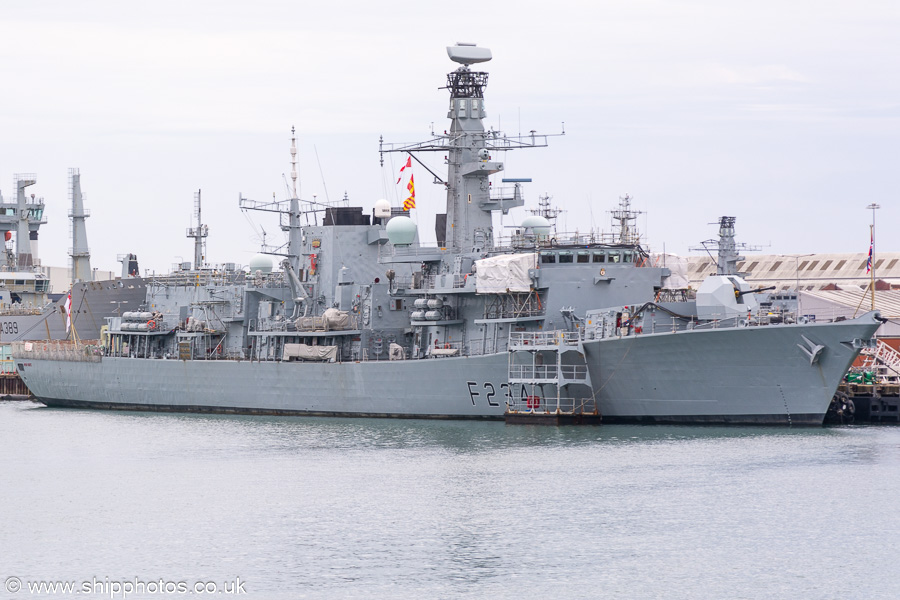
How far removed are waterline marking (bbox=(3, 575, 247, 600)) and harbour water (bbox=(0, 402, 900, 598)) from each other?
61 mm

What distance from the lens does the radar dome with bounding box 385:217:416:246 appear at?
1563 inches

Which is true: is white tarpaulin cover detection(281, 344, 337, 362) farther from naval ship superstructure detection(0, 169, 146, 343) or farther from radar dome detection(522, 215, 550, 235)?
naval ship superstructure detection(0, 169, 146, 343)

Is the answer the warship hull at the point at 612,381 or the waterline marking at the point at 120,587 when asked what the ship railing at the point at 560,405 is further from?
the waterline marking at the point at 120,587

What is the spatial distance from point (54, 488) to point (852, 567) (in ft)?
54.5

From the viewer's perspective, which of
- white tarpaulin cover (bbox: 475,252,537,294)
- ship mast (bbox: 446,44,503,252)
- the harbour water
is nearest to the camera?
the harbour water

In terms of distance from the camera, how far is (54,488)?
27.2 meters

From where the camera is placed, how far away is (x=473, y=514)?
23453 mm

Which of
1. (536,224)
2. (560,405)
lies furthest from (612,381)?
(536,224)

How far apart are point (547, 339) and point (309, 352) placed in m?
10.2

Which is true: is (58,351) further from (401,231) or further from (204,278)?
(401,231)

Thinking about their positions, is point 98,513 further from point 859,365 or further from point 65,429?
point 859,365

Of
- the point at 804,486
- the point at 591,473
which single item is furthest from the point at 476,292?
the point at 804,486

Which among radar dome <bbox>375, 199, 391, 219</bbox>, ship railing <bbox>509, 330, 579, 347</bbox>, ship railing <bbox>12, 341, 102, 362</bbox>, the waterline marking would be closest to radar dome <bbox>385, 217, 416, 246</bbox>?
radar dome <bbox>375, 199, 391, 219</bbox>

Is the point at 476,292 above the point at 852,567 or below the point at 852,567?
above
